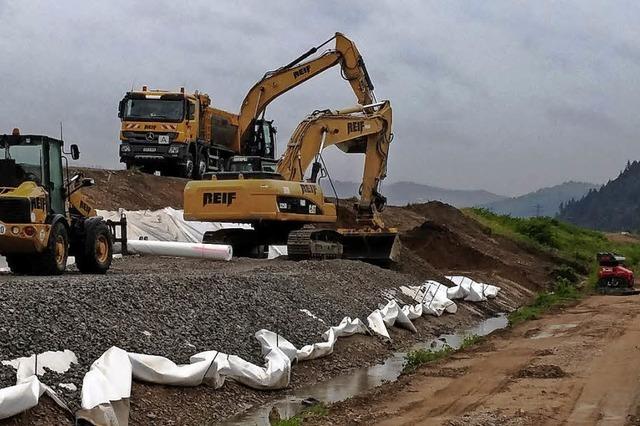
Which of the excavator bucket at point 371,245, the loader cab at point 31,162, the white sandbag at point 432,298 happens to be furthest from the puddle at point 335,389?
the excavator bucket at point 371,245

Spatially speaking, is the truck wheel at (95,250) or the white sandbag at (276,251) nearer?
the truck wheel at (95,250)

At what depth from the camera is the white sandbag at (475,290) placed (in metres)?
24.6

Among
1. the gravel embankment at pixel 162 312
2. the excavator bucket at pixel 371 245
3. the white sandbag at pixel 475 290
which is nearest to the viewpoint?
the gravel embankment at pixel 162 312

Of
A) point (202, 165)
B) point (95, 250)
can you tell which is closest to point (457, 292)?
point (95, 250)

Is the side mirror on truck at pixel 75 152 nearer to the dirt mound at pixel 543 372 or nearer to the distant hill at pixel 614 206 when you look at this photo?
the dirt mound at pixel 543 372

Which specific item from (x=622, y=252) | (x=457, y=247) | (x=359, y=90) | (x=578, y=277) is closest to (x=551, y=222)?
(x=622, y=252)

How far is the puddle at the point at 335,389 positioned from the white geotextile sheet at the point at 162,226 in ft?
33.3

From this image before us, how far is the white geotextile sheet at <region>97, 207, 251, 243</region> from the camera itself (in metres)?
24.6

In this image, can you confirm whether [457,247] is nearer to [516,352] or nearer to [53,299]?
[516,352]

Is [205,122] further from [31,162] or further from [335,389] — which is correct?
[335,389]

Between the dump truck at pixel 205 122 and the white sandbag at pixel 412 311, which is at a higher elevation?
the dump truck at pixel 205 122

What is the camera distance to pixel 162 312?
455 inches

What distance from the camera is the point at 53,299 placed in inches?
401

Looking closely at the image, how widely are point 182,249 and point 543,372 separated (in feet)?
36.4
